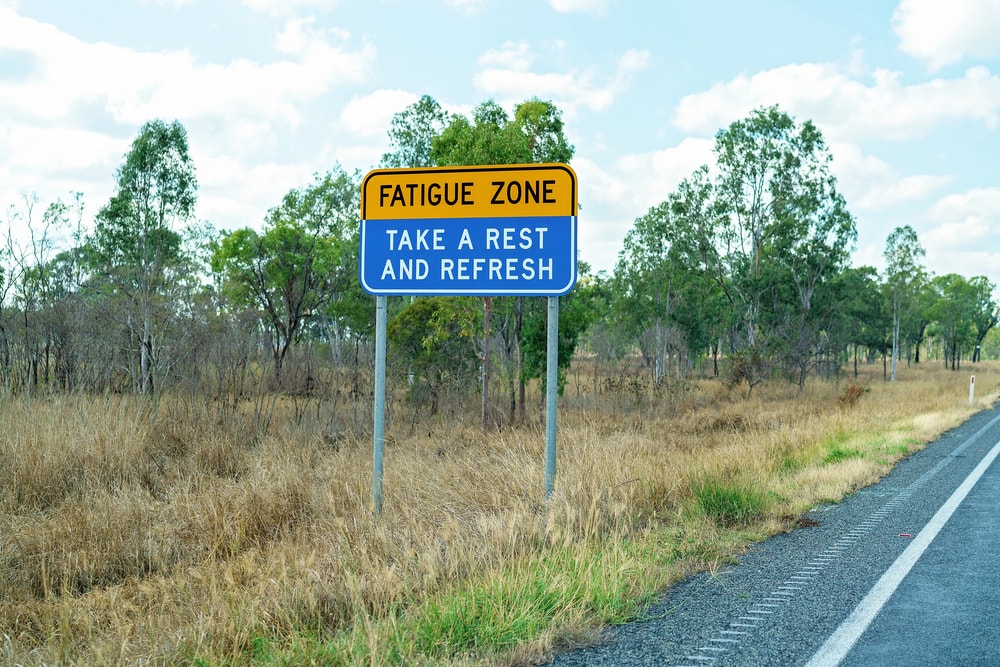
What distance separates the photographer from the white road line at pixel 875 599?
3967 millimetres

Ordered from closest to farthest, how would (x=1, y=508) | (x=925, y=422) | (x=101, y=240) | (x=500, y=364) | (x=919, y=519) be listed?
(x=919, y=519), (x=1, y=508), (x=925, y=422), (x=500, y=364), (x=101, y=240)

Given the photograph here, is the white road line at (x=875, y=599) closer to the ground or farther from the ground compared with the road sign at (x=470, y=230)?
closer to the ground

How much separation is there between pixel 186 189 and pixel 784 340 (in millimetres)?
27626

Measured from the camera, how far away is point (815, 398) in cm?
2770

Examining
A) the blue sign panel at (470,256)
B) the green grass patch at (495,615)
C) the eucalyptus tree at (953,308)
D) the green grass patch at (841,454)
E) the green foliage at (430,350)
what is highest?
the eucalyptus tree at (953,308)

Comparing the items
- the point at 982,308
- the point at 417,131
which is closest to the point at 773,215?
the point at 417,131

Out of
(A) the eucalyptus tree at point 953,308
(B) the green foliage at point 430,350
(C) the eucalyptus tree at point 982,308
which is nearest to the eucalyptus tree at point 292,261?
(B) the green foliage at point 430,350

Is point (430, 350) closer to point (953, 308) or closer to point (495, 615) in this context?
point (495, 615)

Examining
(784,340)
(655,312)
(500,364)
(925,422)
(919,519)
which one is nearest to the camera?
(919,519)

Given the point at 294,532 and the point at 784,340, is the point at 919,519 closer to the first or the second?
the point at 294,532

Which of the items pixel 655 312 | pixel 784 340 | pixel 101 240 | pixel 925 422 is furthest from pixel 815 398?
pixel 101 240

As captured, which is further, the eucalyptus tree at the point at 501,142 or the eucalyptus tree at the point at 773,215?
the eucalyptus tree at the point at 773,215

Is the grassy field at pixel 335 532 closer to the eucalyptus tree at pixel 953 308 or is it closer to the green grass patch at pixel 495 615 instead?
the green grass patch at pixel 495 615

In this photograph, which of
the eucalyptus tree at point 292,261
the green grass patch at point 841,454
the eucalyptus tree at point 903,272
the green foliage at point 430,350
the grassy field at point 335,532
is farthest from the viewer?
the eucalyptus tree at point 903,272
